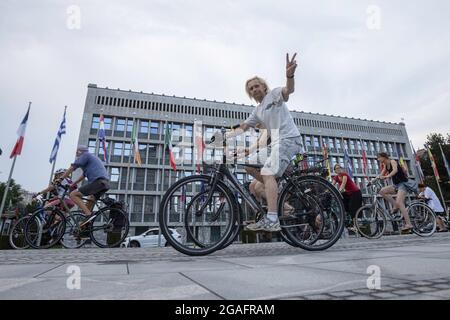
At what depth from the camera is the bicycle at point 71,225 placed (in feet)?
17.8

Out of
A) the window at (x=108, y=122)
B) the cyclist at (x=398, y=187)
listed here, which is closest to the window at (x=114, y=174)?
the window at (x=108, y=122)

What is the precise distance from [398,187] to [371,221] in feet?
2.99

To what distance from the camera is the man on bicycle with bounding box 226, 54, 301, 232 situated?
281 centimetres

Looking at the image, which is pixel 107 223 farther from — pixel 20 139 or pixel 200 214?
pixel 20 139

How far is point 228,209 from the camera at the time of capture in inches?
113

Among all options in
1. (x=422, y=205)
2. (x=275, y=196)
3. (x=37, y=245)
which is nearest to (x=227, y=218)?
(x=275, y=196)

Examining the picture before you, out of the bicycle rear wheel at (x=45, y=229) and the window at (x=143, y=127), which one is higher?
the window at (x=143, y=127)

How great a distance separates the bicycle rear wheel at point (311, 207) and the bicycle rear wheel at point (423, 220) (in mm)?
3539

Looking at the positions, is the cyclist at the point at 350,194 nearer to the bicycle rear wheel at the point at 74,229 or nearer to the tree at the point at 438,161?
the bicycle rear wheel at the point at 74,229

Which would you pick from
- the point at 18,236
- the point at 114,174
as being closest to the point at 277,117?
the point at 18,236

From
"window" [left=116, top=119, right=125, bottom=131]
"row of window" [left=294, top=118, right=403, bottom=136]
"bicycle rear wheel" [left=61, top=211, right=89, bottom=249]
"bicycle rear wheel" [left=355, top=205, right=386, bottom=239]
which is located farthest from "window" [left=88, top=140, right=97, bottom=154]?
"bicycle rear wheel" [left=355, top=205, right=386, bottom=239]

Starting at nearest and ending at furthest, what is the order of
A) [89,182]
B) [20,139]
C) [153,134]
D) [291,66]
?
[291,66] < [89,182] < [20,139] < [153,134]

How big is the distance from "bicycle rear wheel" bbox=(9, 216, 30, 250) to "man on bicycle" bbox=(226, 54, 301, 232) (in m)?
5.17
